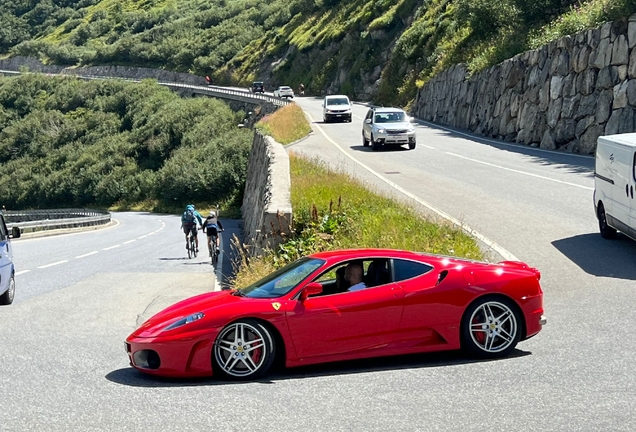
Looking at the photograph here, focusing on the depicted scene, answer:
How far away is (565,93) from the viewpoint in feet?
110

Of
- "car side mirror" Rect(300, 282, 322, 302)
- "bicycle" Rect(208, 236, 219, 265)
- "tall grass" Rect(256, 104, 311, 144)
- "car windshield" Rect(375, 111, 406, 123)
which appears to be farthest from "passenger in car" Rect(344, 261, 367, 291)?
"tall grass" Rect(256, 104, 311, 144)

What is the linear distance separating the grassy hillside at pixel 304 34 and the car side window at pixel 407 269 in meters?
24.5

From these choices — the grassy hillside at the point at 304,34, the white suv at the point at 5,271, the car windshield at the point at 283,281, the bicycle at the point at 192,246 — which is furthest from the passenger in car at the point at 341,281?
the grassy hillside at the point at 304,34

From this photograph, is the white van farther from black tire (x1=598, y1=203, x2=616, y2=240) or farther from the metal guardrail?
the metal guardrail

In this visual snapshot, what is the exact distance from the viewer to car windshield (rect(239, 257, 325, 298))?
8805 mm

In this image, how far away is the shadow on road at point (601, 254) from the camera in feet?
41.2

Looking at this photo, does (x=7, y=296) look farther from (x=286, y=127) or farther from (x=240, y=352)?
(x=286, y=127)

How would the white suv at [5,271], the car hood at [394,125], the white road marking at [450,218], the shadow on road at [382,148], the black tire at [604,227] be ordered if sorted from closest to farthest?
the white road marking at [450,218], the white suv at [5,271], the black tire at [604,227], the car hood at [394,125], the shadow on road at [382,148]

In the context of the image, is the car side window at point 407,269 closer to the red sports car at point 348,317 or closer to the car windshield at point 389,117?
the red sports car at point 348,317

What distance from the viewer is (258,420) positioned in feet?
22.6

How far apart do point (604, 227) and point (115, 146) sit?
7412 centimetres

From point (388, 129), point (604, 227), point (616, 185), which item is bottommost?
point (604, 227)

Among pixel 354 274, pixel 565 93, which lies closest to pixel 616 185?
pixel 354 274

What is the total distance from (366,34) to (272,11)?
47375 mm
